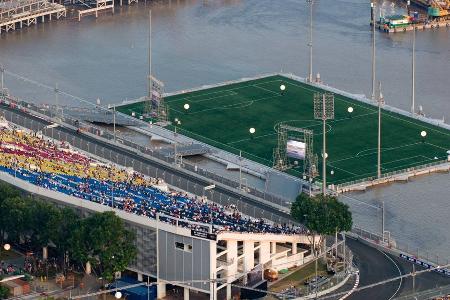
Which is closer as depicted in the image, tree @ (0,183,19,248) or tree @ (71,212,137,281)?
tree @ (71,212,137,281)

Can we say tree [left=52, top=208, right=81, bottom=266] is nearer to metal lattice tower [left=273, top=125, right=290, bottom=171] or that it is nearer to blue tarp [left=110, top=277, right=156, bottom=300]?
blue tarp [left=110, top=277, right=156, bottom=300]

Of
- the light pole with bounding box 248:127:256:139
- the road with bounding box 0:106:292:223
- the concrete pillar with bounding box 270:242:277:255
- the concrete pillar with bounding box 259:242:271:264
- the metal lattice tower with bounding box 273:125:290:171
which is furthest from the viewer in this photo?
the light pole with bounding box 248:127:256:139

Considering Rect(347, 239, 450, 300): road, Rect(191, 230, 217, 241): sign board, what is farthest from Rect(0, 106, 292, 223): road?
Rect(191, 230, 217, 241): sign board

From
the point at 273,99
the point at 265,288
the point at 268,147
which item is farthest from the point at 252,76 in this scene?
the point at 265,288

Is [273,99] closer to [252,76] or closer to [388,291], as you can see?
[252,76]

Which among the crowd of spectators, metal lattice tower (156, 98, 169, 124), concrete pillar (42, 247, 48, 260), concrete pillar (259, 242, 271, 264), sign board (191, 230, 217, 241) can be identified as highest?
sign board (191, 230, 217, 241)

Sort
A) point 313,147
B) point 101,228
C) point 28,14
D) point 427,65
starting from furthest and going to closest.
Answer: point 28,14 < point 427,65 < point 313,147 < point 101,228

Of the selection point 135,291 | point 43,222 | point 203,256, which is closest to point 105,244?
point 135,291
